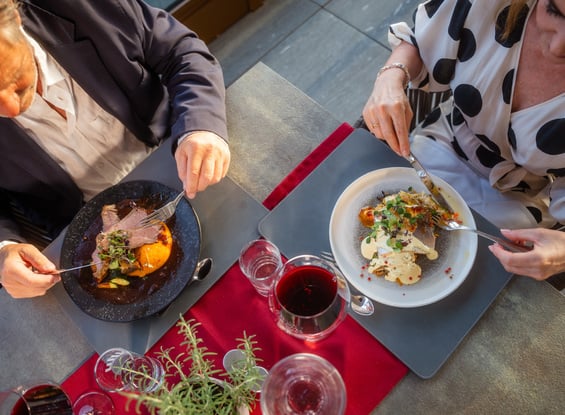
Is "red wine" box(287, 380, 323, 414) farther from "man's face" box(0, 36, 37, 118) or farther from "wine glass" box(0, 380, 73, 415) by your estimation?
"man's face" box(0, 36, 37, 118)

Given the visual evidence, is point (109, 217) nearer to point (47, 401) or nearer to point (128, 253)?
point (128, 253)

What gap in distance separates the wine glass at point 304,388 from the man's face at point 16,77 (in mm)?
815

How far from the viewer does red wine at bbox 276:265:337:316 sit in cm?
101

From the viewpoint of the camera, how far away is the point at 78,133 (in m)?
1.40

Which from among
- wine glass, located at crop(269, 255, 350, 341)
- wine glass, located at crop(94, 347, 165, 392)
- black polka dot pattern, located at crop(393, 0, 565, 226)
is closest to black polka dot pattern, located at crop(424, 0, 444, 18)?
black polka dot pattern, located at crop(393, 0, 565, 226)

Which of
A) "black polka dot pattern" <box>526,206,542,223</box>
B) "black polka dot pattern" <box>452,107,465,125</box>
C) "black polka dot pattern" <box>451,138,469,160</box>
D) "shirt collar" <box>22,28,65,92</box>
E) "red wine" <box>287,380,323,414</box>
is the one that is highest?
"shirt collar" <box>22,28,65,92</box>

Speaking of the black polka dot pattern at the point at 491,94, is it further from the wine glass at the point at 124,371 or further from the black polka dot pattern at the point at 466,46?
the wine glass at the point at 124,371

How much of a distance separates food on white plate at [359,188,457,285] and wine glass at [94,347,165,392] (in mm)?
531

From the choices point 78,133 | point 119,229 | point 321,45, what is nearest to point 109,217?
point 119,229

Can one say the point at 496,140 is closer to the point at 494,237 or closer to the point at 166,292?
the point at 494,237

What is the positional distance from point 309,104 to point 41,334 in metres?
0.92

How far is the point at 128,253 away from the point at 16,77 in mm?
460

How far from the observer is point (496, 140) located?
1305 millimetres

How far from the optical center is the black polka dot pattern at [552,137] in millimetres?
1129
